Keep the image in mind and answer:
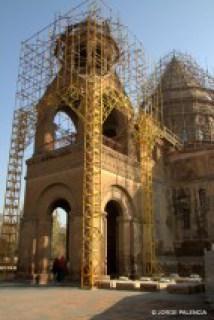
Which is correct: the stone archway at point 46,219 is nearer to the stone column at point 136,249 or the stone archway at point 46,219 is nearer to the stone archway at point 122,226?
the stone archway at point 122,226

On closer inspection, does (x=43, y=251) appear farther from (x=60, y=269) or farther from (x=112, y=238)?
(x=112, y=238)

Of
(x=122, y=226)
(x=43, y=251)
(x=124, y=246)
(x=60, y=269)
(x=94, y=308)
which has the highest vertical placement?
(x=122, y=226)

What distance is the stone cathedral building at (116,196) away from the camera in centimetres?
1766

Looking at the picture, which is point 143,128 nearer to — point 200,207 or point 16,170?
point 200,207

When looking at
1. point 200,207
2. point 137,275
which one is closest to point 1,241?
point 137,275

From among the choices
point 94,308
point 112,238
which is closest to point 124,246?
point 112,238

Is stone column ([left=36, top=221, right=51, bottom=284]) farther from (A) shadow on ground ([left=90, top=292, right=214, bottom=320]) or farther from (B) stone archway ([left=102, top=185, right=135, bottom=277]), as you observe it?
(A) shadow on ground ([left=90, top=292, right=214, bottom=320])

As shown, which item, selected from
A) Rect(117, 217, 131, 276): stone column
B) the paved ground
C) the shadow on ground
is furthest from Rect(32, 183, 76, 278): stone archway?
the shadow on ground

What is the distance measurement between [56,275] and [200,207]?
9604 millimetres

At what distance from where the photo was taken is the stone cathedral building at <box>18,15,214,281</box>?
17.7 meters

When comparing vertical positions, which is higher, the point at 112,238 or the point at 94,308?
the point at 112,238

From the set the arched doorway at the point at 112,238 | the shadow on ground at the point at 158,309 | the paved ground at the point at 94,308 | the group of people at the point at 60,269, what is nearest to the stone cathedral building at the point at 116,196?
the arched doorway at the point at 112,238

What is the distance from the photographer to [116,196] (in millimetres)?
18500

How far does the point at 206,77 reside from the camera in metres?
32.4
